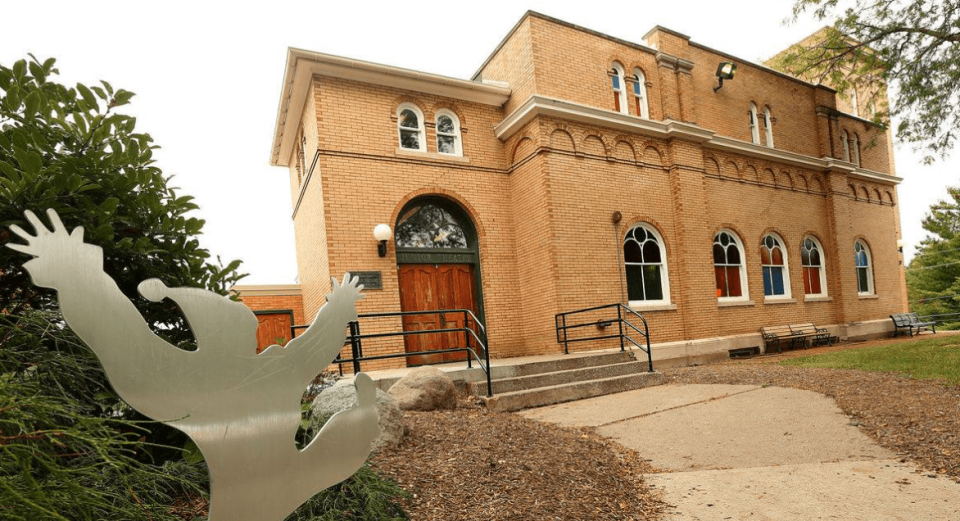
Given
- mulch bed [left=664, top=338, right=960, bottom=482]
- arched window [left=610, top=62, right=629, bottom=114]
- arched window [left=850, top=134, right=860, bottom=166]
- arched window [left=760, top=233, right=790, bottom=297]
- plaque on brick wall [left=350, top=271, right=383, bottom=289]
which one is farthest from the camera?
arched window [left=850, top=134, right=860, bottom=166]

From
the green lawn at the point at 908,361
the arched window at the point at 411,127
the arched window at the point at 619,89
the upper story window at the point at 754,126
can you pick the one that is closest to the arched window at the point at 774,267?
the upper story window at the point at 754,126

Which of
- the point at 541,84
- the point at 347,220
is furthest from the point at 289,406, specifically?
the point at 541,84

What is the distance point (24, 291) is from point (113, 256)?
31 centimetres

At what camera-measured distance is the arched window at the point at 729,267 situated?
45.2ft

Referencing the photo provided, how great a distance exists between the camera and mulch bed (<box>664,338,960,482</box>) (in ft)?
14.7

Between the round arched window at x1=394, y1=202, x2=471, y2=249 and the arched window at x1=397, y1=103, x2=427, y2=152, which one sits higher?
the arched window at x1=397, y1=103, x2=427, y2=152

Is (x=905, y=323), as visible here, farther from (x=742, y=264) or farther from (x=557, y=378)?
(x=557, y=378)

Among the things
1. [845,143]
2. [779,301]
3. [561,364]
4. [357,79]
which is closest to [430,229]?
[357,79]

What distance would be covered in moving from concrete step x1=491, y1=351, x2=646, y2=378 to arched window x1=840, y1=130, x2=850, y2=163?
547 inches

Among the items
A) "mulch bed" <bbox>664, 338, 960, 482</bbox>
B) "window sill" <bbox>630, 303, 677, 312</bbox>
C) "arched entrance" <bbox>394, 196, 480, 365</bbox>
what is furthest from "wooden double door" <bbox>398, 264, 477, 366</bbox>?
"mulch bed" <bbox>664, 338, 960, 482</bbox>

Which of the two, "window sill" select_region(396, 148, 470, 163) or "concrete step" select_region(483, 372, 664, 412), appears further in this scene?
"window sill" select_region(396, 148, 470, 163)

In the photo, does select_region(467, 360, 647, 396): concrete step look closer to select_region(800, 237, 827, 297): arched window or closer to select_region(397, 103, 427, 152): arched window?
select_region(397, 103, 427, 152): arched window

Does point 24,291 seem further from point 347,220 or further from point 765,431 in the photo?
point 347,220

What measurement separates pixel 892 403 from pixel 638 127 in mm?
8045
